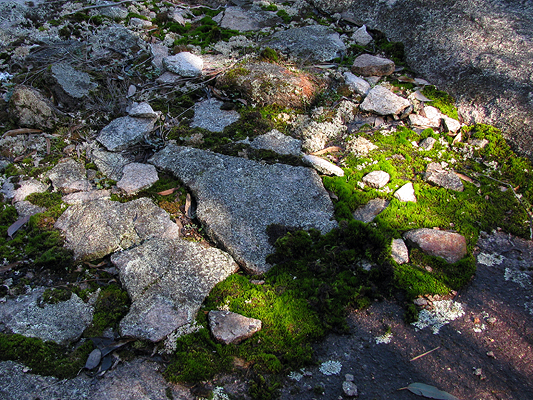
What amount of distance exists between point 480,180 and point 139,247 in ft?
8.57

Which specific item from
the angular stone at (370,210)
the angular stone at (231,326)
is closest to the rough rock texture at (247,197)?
the angular stone at (370,210)

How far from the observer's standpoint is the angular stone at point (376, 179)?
9.27 feet

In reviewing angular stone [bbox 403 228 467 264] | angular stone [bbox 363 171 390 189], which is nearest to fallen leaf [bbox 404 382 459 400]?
angular stone [bbox 403 228 467 264]

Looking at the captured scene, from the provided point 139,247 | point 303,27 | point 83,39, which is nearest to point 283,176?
point 139,247

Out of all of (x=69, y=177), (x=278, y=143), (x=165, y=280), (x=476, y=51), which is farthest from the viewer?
(x=476, y=51)

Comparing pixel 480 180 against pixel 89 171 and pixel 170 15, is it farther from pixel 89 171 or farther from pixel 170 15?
pixel 170 15

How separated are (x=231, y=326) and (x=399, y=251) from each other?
46.0 inches

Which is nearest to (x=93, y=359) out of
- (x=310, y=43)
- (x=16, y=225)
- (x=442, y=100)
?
(x=16, y=225)

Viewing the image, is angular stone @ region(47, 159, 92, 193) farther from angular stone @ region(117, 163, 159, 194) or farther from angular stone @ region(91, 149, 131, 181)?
angular stone @ region(117, 163, 159, 194)

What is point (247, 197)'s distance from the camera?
8.87ft

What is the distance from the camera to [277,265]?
232 centimetres

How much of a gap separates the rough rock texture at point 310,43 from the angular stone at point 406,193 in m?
2.09

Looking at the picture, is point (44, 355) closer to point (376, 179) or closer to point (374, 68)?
point (376, 179)

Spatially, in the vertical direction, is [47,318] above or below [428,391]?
below
